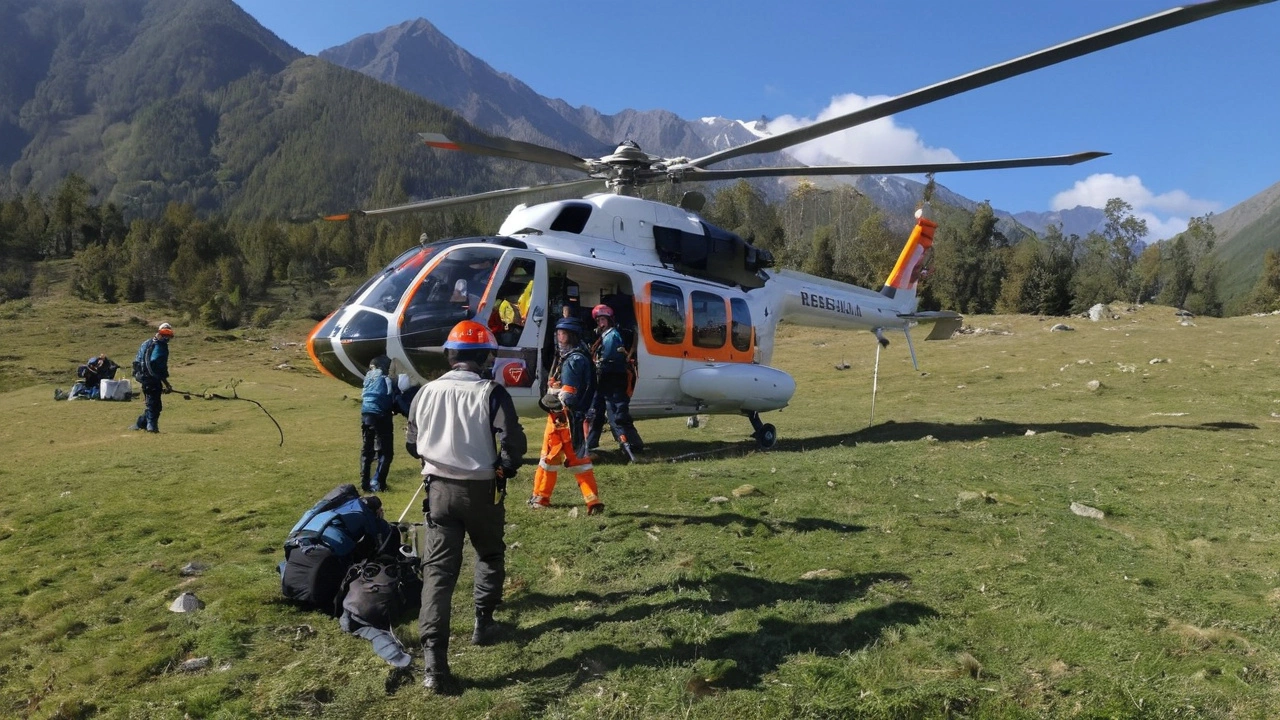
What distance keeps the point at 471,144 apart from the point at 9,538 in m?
6.46

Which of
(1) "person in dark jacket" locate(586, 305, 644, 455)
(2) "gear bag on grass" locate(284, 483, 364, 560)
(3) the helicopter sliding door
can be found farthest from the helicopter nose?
(2) "gear bag on grass" locate(284, 483, 364, 560)

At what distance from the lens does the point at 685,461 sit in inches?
413

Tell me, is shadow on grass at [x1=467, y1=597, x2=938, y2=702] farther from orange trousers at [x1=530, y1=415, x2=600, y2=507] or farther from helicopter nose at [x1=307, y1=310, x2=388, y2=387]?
helicopter nose at [x1=307, y1=310, x2=388, y2=387]

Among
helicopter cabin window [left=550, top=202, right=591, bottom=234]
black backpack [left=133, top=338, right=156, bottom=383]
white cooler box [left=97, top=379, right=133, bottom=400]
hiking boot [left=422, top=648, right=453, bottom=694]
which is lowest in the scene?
white cooler box [left=97, top=379, right=133, bottom=400]

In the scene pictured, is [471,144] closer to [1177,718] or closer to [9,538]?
[9,538]

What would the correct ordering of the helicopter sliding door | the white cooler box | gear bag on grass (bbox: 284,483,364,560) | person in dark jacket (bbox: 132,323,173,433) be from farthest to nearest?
the white cooler box, person in dark jacket (bbox: 132,323,173,433), the helicopter sliding door, gear bag on grass (bbox: 284,483,364,560)

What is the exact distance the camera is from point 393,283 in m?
9.35

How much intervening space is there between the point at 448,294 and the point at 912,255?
428 inches

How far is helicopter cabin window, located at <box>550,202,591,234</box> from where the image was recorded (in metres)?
10.8

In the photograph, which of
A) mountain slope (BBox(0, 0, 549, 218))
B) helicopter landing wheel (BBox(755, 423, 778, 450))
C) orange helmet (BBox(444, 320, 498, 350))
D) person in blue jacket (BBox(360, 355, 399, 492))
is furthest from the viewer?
mountain slope (BBox(0, 0, 549, 218))

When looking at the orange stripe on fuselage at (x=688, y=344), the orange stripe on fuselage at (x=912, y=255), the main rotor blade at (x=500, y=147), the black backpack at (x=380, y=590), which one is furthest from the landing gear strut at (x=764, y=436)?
the black backpack at (x=380, y=590)

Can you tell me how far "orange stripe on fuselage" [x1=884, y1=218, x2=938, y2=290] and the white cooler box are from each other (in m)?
20.1

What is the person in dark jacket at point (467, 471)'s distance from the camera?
4504mm

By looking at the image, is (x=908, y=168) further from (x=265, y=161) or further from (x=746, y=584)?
(x=265, y=161)
